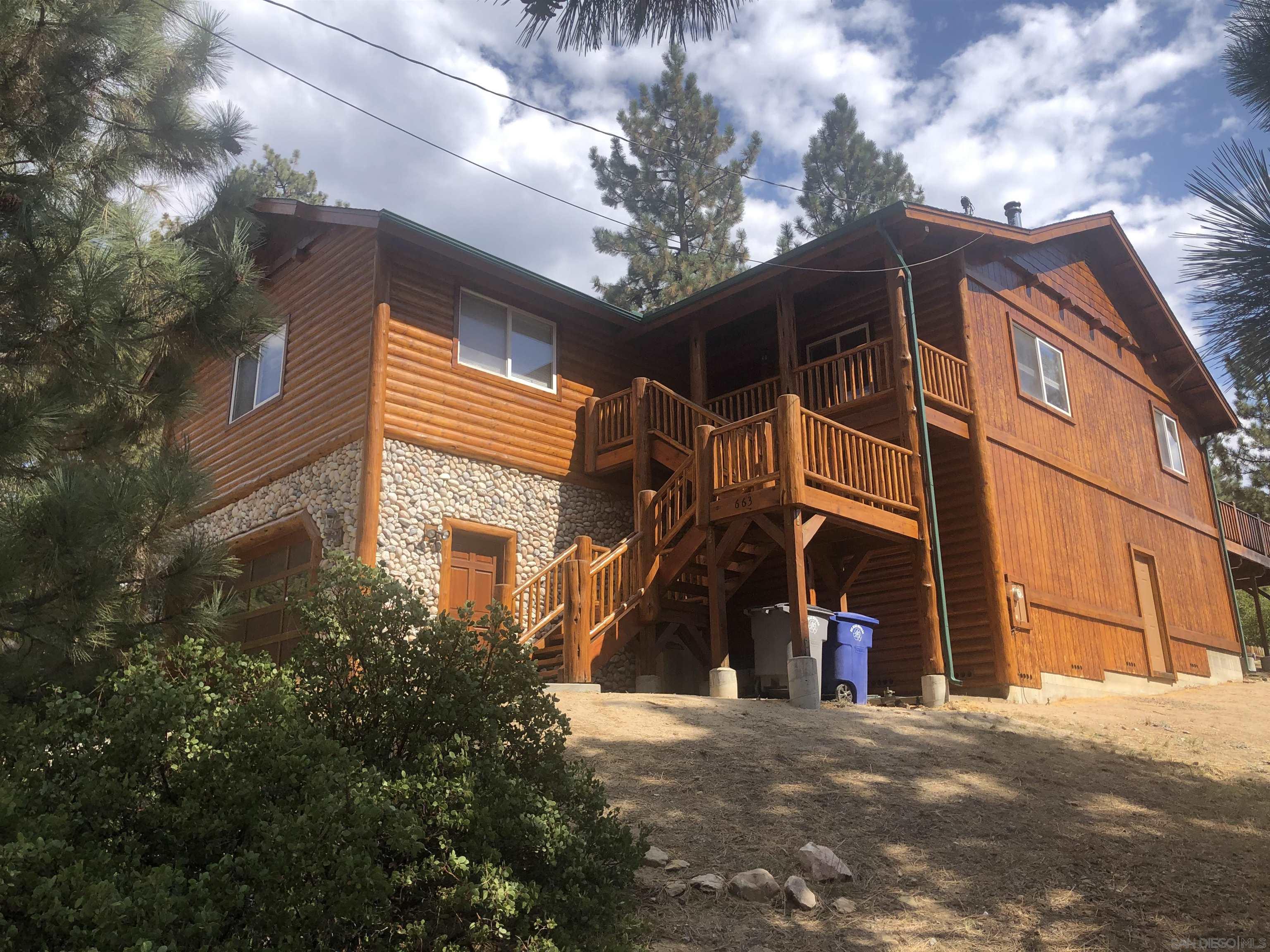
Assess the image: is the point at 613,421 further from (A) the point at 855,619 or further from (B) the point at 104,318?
(B) the point at 104,318

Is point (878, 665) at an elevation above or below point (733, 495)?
below

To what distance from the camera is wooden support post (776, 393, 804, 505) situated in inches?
420

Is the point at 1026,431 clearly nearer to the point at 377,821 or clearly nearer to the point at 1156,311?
the point at 1156,311

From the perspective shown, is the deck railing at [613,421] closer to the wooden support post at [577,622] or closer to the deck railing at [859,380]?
the deck railing at [859,380]

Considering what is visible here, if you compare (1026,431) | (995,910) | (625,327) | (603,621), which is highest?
(625,327)

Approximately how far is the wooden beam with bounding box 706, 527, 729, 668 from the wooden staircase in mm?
14

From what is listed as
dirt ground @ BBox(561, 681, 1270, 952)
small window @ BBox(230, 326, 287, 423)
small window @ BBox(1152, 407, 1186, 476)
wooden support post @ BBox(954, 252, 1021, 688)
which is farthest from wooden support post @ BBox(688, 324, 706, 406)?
small window @ BBox(1152, 407, 1186, 476)

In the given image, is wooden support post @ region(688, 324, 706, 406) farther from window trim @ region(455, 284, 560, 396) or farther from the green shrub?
the green shrub

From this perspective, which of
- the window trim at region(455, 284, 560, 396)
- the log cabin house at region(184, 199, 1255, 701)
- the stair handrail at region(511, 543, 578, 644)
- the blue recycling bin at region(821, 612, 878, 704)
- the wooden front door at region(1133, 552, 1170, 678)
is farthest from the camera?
the wooden front door at region(1133, 552, 1170, 678)

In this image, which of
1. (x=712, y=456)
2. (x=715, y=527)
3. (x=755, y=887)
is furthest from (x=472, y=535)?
(x=755, y=887)

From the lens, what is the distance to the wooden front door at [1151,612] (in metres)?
16.2

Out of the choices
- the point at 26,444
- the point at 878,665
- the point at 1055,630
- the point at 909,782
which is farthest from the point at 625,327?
the point at 26,444

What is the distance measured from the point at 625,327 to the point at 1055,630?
7.88 m

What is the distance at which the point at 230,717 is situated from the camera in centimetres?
430
